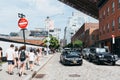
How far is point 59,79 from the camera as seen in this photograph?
15398mm

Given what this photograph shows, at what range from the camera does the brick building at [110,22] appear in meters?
44.3

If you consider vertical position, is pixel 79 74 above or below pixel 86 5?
below

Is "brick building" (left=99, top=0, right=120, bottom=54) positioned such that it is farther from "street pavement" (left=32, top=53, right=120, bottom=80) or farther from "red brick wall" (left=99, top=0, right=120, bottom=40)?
"street pavement" (left=32, top=53, right=120, bottom=80)

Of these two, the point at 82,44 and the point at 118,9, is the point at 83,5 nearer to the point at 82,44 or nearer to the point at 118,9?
the point at 118,9

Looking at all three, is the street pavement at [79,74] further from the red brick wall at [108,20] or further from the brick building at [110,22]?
the red brick wall at [108,20]

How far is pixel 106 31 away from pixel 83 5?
63.5ft

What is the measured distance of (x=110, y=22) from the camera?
4944cm

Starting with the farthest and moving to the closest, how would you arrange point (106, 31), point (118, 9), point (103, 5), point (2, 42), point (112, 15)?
point (103, 5) → point (106, 31) → point (112, 15) → point (118, 9) → point (2, 42)

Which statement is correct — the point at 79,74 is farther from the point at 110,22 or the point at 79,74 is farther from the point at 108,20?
the point at 108,20

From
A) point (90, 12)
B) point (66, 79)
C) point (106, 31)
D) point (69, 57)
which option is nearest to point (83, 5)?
point (90, 12)

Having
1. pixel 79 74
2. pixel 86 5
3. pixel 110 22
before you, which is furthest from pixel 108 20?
pixel 79 74

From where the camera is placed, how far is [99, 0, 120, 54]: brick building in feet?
145

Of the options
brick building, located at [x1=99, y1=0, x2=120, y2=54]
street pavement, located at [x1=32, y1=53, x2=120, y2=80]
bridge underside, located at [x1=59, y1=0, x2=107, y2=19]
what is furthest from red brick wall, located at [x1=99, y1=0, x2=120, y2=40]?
street pavement, located at [x1=32, y1=53, x2=120, y2=80]

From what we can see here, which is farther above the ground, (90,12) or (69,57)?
(90,12)
